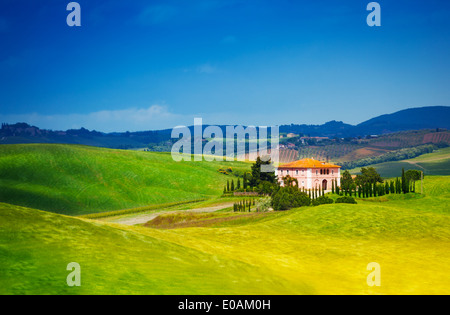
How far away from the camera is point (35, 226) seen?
3209cm

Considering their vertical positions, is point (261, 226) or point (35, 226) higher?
point (35, 226)

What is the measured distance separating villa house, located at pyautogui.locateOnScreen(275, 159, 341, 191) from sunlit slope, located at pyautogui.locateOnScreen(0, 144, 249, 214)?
134 ft

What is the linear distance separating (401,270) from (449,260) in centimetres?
759

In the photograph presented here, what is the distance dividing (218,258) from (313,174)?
9206 cm

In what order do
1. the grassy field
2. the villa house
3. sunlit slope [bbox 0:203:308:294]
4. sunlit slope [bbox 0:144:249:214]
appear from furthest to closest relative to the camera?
sunlit slope [bbox 0:144:249:214], the villa house, the grassy field, sunlit slope [bbox 0:203:308:294]

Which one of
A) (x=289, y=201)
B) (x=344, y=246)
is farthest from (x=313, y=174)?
(x=344, y=246)

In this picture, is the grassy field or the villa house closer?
the grassy field

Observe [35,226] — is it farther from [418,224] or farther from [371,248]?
[418,224]

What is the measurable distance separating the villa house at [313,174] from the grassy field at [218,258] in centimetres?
6859

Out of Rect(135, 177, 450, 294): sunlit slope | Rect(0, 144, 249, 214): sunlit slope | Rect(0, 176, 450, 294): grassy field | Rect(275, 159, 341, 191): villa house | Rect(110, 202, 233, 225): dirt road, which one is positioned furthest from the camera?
Rect(0, 144, 249, 214): sunlit slope

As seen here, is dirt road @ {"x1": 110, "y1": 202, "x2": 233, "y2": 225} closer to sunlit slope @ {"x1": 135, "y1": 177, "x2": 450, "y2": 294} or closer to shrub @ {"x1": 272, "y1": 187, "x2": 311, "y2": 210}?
shrub @ {"x1": 272, "y1": 187, "x2": 311, "y2": 210}

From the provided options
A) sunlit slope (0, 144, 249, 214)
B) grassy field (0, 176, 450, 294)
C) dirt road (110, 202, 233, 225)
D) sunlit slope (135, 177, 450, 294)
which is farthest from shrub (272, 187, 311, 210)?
sunlit slope (0, 144, 249, 214)

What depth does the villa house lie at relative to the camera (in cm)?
12256

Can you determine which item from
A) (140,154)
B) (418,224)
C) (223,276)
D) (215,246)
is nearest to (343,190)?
(418,224)
